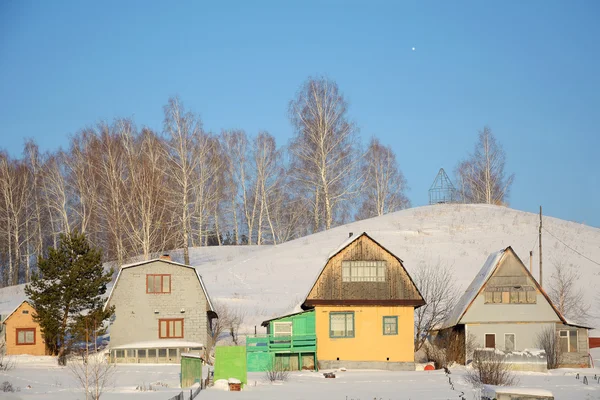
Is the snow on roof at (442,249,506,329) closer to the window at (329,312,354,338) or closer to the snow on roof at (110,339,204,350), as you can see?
the window at (329,312,354,338)

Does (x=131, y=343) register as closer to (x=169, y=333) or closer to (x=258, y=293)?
(x=169, y=333)

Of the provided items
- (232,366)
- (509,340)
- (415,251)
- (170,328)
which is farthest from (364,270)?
(415,251)

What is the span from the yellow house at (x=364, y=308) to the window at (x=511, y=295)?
4.74 meters

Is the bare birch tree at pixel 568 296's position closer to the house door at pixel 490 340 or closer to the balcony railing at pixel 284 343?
the house door at pixel 490 340

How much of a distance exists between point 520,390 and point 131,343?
25.9 m

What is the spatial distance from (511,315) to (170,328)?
61.3 ft

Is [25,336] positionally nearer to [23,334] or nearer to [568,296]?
[23,334]

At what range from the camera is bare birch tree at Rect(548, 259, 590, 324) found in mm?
57406

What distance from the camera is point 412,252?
69938 mm

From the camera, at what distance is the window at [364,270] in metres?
45.3

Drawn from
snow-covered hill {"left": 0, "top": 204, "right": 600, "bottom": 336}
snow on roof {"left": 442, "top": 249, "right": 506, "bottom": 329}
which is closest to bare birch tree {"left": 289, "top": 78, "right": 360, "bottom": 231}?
snow-covered hill {"left": 0, "top": 204, "right": 600, "bottom": 336}

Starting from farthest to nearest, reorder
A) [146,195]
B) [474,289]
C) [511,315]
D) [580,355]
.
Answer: [146,195] → [474,289] → [511,315] → [580,355]

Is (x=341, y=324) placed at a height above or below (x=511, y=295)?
below

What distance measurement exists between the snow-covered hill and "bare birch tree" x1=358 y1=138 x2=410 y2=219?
9.25 meters
